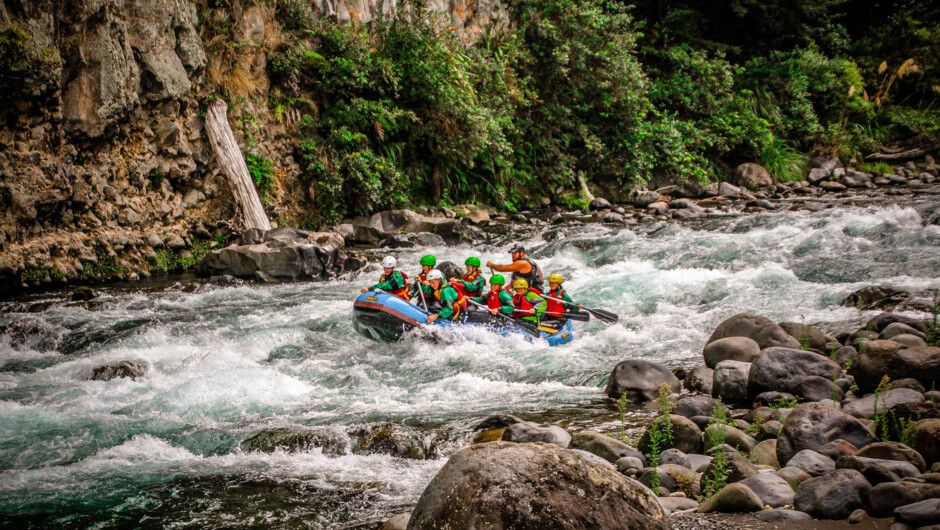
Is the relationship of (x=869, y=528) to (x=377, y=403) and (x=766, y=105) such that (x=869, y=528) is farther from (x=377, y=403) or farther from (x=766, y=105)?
(x=766, y=105)

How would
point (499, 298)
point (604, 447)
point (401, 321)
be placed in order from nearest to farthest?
point (604, 447), point (401, 321), point (499, 298)

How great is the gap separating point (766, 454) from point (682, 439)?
533 millimetres

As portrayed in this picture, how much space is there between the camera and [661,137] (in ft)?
57.8

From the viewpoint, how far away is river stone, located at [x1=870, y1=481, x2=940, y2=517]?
2766 mm

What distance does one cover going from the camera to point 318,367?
689cm

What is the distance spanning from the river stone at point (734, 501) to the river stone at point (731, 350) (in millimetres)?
2894

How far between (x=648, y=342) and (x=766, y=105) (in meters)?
15.3

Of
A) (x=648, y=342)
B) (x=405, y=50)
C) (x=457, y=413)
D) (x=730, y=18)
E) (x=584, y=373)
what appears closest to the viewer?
(x=457, y=413)

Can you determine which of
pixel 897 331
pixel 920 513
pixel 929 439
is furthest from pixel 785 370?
pixel 920 513

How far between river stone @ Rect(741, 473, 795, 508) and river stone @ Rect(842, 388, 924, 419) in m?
1.36

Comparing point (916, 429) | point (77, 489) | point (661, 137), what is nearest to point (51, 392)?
point (77, 489)

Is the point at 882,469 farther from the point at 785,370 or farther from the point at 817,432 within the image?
the point at 785,370

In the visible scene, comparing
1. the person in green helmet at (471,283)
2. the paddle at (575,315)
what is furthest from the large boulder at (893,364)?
the person in green helmet at (471,283)

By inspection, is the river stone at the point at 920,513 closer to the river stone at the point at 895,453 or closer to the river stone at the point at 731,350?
the river stone at the point at 895,453
